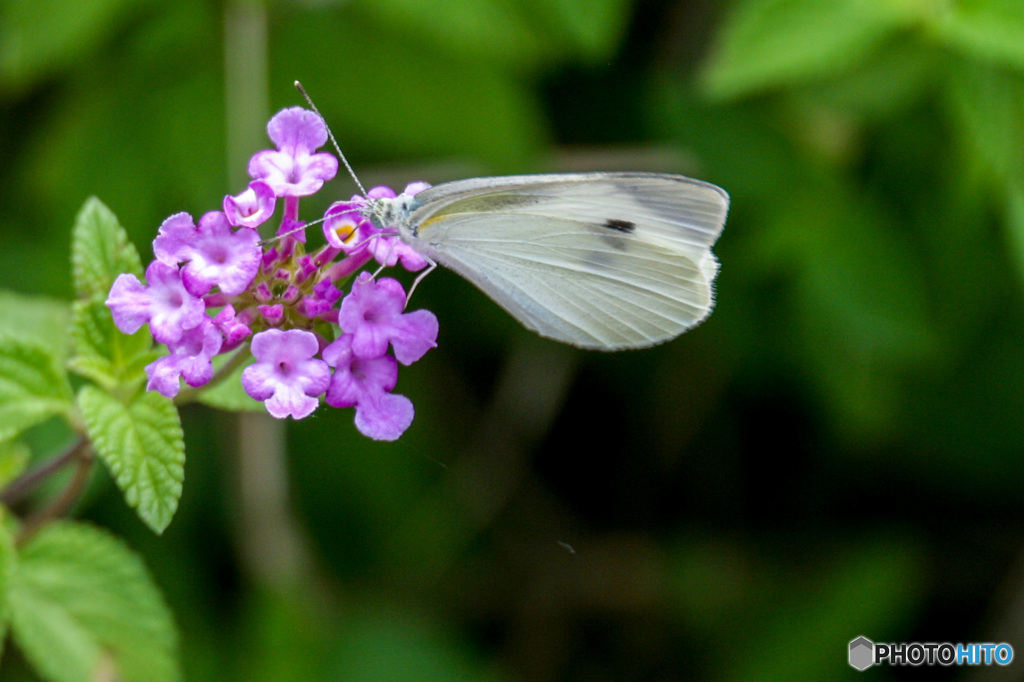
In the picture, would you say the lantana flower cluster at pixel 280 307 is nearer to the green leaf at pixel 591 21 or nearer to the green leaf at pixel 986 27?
the green leaf at pixel 591 21

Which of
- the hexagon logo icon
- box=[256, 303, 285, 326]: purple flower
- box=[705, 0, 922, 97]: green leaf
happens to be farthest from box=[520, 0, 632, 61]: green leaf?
the hexagon logo icon

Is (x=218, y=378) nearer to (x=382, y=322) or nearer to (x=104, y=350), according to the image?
(x=104, y=350)

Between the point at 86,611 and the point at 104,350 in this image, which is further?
the point at 86,611

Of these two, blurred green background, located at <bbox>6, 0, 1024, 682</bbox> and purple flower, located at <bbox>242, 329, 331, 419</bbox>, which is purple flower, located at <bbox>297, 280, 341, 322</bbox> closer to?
purple flower, located at <bbox>242, 329, 331, 419</bbox>

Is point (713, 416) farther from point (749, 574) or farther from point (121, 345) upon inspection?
point (121, 345)

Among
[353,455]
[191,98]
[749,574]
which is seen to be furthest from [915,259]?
[191,98]

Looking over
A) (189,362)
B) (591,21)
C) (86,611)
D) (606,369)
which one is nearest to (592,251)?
(591,21)

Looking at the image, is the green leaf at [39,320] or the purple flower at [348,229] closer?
the purple flower at [348,229]

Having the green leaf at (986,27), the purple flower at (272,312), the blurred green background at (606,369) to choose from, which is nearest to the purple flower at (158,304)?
the purple flower at (272,312)
